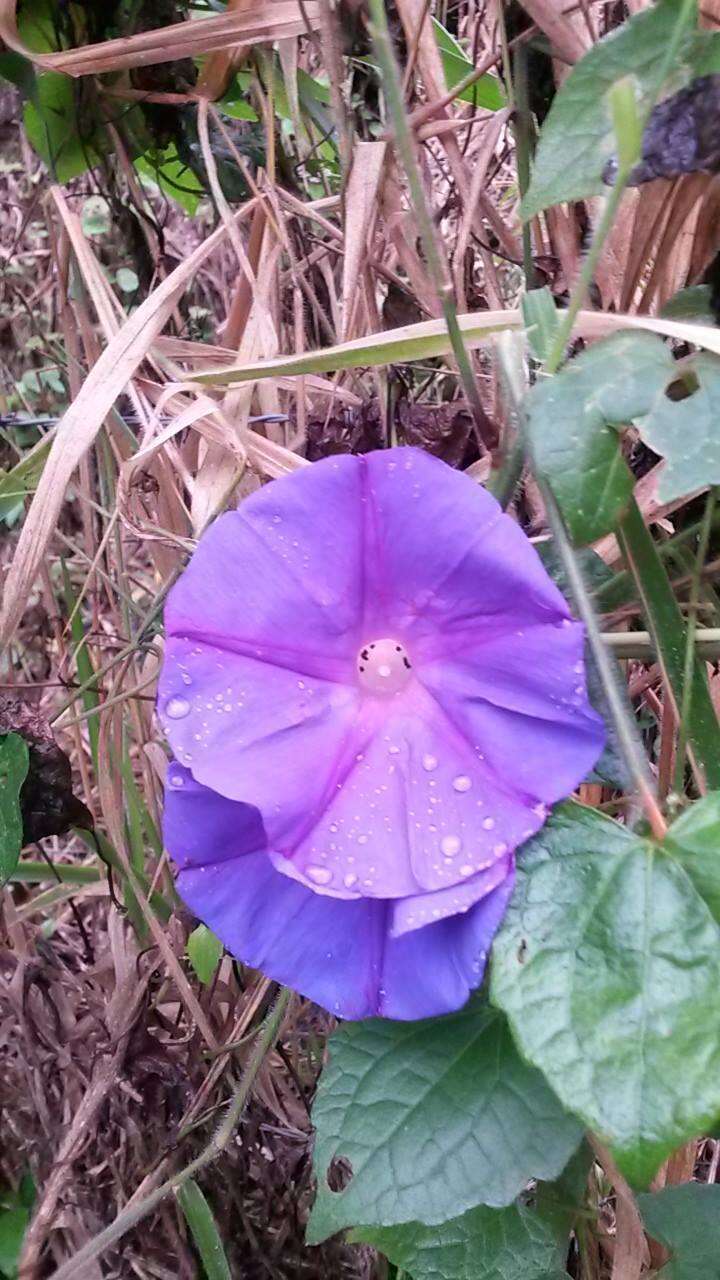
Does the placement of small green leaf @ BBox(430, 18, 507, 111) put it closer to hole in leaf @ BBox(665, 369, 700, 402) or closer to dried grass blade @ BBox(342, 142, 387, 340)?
dried grass blade @ BBox(342, 142, 387, 340)

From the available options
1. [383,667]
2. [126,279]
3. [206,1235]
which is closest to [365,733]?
[383,667]

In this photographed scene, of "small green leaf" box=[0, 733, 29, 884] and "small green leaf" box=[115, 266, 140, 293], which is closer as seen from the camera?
"small green leaf" box=[0, 733, 29, 884]

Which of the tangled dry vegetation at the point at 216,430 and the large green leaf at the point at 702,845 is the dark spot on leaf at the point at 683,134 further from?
the large green leaf at the point at 702,845

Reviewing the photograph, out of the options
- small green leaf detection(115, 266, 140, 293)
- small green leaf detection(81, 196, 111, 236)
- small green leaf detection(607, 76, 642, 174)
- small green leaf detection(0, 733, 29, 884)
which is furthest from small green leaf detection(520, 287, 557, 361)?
small green leaf detection(81, 196, 111, 236)

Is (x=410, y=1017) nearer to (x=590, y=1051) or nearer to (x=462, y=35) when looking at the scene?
(x=590, y=1051)

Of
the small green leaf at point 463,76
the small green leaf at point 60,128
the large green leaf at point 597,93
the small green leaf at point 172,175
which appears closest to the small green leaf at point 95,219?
the small green leaf at point 172,175

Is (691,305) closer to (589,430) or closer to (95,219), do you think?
(589,430)

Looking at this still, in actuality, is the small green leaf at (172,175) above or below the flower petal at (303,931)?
above
